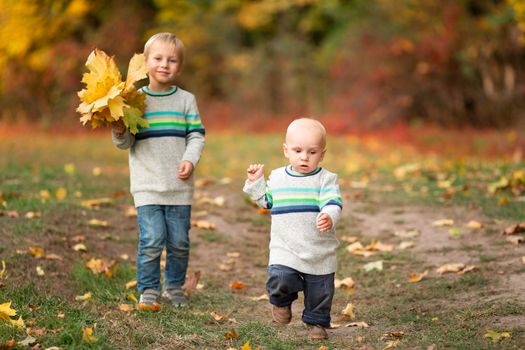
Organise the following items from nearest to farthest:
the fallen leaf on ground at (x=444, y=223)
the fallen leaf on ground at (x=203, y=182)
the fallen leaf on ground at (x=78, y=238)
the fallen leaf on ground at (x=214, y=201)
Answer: the fallen leaf on ground at (x=78, y=238)
the fallen leaf on ground at (x=444, y=223)
the fallen leaf on ground at (x=214, y=201)
the fallen leaf on ground at (x=203, y=182)

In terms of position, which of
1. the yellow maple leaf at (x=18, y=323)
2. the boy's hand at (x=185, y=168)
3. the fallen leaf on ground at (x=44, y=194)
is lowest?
the yellow maple leaf at (x=18, y=323)

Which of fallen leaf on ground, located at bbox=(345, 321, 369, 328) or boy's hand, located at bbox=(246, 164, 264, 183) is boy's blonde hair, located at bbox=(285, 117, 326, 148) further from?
fallen leaf on ground, located at bbox=(345, 321, 369, 328)

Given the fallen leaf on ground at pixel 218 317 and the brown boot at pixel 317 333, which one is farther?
the fallen leaf on ground at pixel 218 317

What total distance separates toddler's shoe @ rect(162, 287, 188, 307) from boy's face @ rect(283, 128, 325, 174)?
1.37m

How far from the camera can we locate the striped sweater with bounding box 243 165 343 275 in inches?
163

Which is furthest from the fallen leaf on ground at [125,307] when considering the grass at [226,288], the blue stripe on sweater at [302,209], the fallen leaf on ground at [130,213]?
the fallen leaf on ground at [130,213]

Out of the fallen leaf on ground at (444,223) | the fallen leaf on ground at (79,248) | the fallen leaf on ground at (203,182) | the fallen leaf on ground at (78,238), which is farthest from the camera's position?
the fallen leaf on ground at (203,182)

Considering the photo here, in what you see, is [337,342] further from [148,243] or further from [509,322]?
[148,243]

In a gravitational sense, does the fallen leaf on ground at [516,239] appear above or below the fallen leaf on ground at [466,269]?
above

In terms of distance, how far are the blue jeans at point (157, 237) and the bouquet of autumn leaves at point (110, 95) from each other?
583 millimetres

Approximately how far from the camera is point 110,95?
4.54 meters

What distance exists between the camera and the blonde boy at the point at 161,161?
4785mm

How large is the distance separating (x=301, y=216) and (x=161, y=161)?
1154mm

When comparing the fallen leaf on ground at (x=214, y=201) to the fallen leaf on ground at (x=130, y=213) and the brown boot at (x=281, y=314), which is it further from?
the brown boot at (x=281, y=314)
